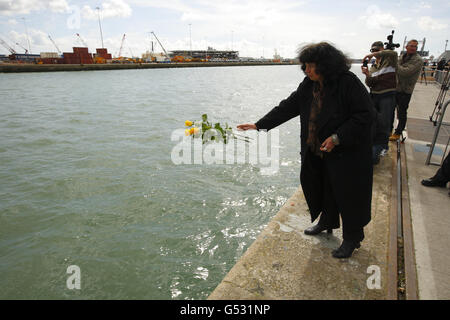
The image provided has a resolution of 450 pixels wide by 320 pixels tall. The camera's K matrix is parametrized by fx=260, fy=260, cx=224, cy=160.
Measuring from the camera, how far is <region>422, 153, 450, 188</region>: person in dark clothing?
3836 millimetres

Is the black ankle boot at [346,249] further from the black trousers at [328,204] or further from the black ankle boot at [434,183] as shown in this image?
the black ankle boot at [434,183]

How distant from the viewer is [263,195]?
221 inches

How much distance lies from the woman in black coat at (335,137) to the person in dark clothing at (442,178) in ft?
7.63

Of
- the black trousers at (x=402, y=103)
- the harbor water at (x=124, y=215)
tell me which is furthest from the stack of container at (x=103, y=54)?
the black trousers at (x=402, y=103)

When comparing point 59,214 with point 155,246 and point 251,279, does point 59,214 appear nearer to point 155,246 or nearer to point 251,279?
point 155,246

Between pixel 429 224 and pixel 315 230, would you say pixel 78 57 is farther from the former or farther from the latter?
pixel 429 224

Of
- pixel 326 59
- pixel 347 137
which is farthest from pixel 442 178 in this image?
pixel 326 59

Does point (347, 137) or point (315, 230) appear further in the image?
point (315, 230)

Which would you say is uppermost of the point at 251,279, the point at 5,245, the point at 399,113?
the point at 399,113

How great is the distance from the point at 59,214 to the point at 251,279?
14.1 ft

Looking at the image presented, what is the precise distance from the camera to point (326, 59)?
7.07ft

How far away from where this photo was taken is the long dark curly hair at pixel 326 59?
84.8 inches

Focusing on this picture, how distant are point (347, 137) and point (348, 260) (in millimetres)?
1286

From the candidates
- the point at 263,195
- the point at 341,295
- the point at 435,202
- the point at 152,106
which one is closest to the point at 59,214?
the point at 263,195
